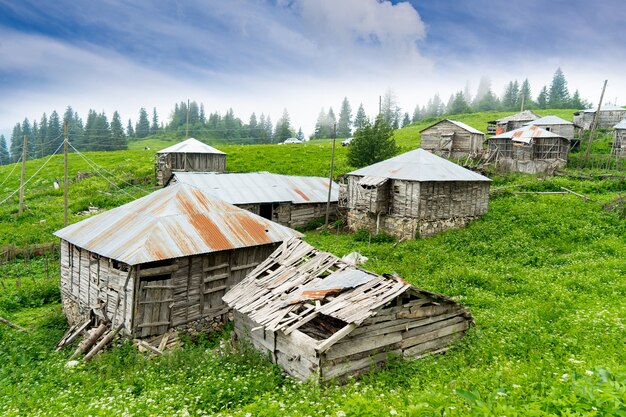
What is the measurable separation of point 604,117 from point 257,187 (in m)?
53.4

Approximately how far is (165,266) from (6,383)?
213 inches

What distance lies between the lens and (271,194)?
3114 centimetres

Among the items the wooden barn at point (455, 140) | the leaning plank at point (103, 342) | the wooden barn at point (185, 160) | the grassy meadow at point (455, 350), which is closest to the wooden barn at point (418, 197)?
the grassy meadow at point (455, 350)

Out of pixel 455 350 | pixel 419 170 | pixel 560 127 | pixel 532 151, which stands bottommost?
pixel 455 350

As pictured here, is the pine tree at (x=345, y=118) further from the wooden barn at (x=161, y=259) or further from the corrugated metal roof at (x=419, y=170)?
the wooden barn at (x=161, y=259)

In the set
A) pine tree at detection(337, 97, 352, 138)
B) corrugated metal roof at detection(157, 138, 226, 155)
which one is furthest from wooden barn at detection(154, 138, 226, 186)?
pine tree at detection(337, 97, 352, 138)

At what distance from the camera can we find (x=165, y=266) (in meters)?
14.5

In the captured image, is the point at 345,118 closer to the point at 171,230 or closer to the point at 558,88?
the point at 558,88

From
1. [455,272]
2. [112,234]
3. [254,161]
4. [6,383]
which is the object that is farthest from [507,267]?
[254,161]

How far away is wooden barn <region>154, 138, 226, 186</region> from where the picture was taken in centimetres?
4406

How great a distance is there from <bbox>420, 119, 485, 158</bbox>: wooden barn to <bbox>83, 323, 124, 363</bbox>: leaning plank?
42.2 metres

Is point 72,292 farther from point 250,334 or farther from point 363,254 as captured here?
point 363,254

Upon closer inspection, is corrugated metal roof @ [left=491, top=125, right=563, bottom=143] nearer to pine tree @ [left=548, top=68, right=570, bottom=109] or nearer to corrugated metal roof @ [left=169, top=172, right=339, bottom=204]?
corrugated metal roof @ [left=169, top=172, right=339, bottom=204]

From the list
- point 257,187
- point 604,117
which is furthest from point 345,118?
point 257,187
